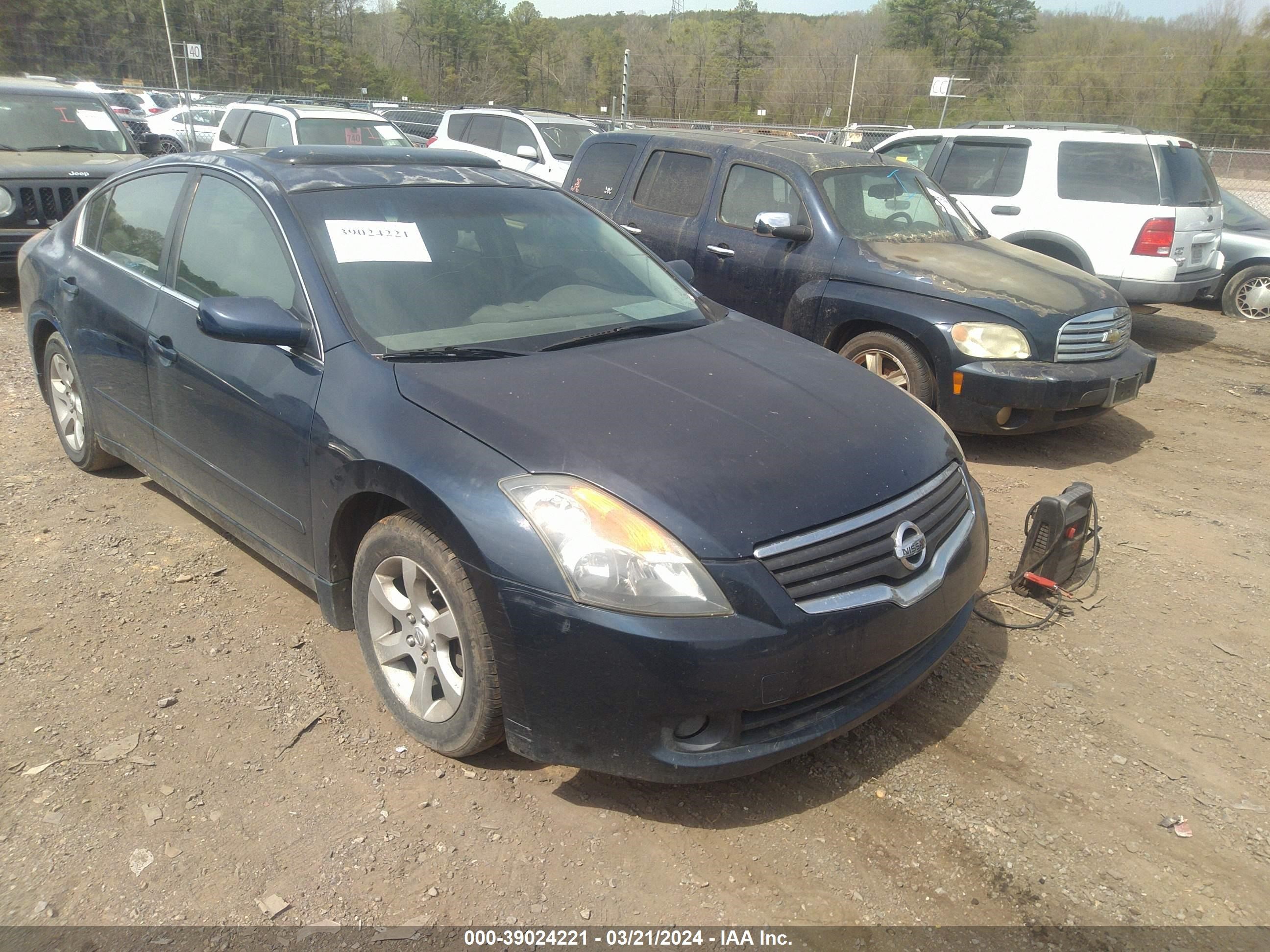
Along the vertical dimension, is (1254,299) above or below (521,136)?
below

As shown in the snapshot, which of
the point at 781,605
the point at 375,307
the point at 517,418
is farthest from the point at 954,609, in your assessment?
the point at 375,307

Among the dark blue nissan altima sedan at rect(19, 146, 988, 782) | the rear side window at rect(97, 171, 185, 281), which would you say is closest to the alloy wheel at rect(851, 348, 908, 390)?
the dark blue nissan altima sedan at rect(19, 146, 988, 782)

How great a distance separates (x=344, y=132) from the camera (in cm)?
1272

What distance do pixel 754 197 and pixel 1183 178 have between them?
501cm

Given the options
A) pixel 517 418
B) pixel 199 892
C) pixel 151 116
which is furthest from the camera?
pixel 151 116

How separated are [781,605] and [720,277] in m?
4.64

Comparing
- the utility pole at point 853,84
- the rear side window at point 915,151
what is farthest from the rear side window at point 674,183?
the utility pole at point 853,84

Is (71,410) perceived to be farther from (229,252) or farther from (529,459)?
(529,459)

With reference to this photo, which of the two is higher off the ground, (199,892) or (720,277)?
(720,277)

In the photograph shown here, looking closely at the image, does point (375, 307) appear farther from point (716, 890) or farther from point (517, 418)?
point (716, 890)

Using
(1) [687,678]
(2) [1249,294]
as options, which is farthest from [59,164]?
(2) [1249,294]

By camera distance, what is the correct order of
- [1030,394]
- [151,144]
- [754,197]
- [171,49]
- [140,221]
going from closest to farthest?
[140,221], [1030,394], [754,197], [151,144], [171,49]

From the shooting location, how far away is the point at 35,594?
12.5ft

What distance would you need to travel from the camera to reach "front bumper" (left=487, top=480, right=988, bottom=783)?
7.70 ft
